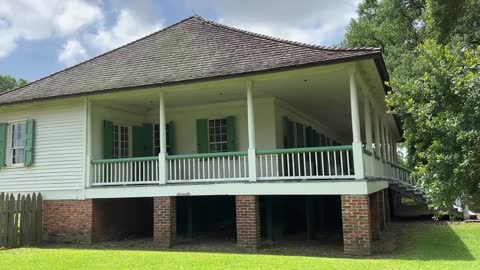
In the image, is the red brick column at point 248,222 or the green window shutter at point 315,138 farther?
the green window shutter at point 315,138

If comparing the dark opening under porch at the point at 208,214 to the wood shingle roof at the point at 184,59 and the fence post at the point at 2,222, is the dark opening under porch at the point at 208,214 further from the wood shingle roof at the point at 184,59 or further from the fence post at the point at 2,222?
the fence post at the point at 2,222

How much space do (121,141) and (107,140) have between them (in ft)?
3.70

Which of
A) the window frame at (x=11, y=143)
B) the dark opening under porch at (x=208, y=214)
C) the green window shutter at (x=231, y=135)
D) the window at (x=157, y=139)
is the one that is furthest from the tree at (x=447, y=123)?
the window frame at (x=11, y=143)

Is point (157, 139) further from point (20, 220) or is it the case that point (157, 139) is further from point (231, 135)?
point (20, 220)

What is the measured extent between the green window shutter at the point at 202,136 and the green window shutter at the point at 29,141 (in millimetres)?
5397

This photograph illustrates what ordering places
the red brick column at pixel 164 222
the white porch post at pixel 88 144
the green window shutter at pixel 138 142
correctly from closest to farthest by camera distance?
1. the red brick column at pixel 164 222
2. the white porch post at pixel 88 144
3. the green window shutter at pixel 138 142

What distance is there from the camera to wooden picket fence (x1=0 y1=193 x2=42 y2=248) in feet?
40.8

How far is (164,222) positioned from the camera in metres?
12.2

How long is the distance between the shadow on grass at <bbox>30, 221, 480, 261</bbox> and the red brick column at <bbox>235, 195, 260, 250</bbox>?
24cm

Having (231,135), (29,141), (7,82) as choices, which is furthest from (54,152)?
(7,82)

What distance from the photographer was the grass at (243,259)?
899 cm

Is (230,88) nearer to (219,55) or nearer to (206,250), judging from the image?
(219,55)

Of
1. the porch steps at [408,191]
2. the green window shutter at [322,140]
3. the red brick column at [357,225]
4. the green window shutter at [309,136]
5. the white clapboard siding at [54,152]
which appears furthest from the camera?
the green window shutter at [322,140]

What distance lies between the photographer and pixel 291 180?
11.0 metres
